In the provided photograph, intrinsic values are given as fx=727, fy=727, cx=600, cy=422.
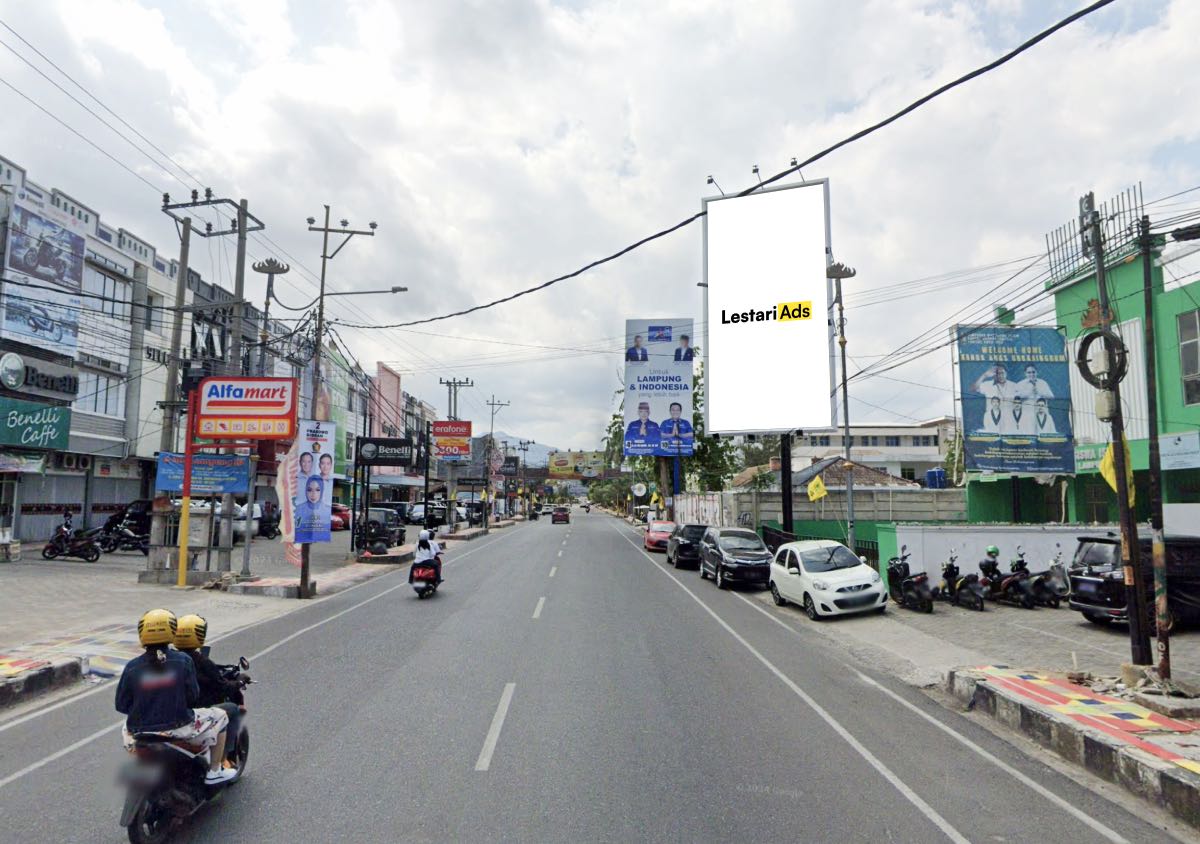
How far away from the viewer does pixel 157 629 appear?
4.58 metres

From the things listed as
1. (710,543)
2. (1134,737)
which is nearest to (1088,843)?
(1134,737)

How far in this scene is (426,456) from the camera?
34344 millimetres

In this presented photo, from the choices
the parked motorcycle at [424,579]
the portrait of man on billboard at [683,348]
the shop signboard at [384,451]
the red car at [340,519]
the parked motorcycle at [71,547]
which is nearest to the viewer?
the parked motorcycle at [424,579]

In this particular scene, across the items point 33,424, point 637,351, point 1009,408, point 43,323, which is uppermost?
point 637,351

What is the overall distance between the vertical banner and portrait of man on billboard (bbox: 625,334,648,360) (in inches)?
839

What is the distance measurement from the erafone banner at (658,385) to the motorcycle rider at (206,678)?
33.2 meters

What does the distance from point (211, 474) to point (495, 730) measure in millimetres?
15207

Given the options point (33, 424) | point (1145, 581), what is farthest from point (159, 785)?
point (33, 424)

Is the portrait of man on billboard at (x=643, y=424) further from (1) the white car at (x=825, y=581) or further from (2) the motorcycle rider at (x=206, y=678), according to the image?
(2) the motorcycle rider at (x=206, y=678)

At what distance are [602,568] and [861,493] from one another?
14.2 meters

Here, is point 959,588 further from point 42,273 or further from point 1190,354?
point 42,273

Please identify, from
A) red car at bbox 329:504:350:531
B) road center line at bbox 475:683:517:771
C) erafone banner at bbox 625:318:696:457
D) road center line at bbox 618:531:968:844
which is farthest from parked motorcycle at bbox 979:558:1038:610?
red car at bbox 329:504:350:531

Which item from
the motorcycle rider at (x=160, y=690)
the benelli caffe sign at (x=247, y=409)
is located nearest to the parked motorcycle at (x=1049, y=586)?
the motorcycle rider at (x=160, y=690)

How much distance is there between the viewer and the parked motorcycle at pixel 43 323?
2614 cm
